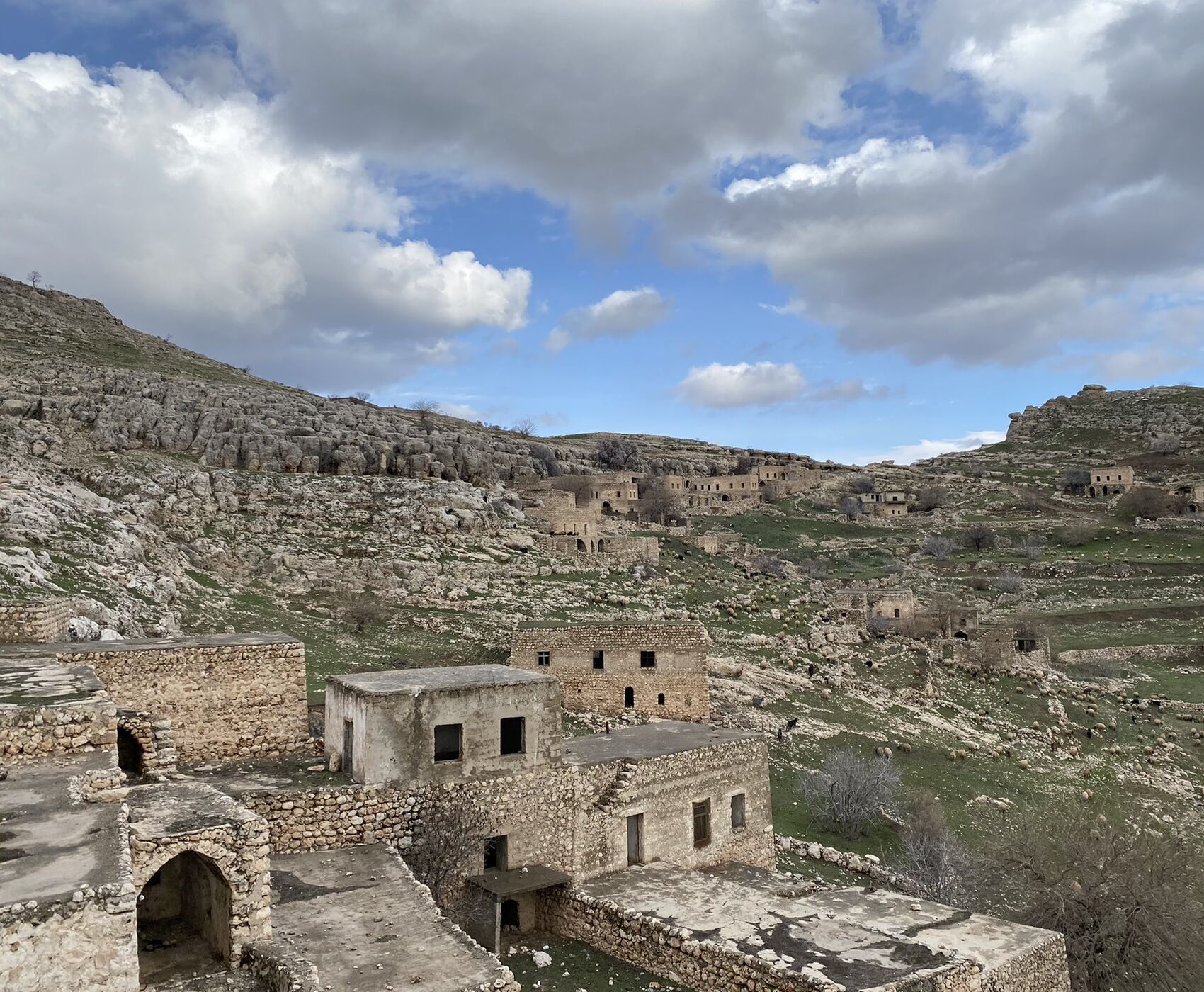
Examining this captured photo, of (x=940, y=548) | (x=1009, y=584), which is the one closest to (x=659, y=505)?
(x=940, y=548)

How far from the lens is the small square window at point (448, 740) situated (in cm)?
1483

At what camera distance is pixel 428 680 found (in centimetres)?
1574

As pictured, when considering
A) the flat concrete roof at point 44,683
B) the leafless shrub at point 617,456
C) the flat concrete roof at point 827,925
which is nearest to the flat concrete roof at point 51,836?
the flat concrete roof at point 44,683

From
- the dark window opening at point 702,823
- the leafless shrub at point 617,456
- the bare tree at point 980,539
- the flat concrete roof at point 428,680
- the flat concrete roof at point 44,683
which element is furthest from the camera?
the leafless shrub at point 617,456

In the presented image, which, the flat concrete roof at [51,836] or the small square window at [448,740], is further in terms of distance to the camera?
the small square window at [448,740]

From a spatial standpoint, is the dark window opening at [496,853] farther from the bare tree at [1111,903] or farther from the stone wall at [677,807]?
the bare tree at [1111,903]

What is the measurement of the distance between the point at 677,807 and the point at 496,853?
14.0ft

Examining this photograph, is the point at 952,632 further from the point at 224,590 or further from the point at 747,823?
the point at 224,590

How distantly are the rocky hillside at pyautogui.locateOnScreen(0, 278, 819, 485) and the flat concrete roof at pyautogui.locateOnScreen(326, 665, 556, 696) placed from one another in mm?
43686

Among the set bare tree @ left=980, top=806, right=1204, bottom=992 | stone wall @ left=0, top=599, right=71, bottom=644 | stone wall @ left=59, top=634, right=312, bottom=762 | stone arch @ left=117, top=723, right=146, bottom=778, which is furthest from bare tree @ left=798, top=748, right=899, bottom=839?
stone wall @ left=0, top=599, right=71, bottom=644

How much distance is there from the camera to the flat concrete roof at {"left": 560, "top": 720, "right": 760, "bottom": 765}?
680 inches

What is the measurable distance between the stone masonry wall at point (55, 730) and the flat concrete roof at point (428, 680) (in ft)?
14.1

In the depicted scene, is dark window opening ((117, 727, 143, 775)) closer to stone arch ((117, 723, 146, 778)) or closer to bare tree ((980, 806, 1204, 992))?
stone arch ((117, 723, 146, 778))

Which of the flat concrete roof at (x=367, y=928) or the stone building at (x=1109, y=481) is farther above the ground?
the stone building at (x=1109, y=481)
